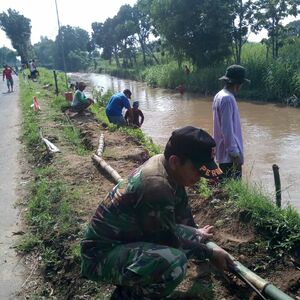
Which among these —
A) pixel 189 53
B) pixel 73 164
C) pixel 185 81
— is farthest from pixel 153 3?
pixel 73 164

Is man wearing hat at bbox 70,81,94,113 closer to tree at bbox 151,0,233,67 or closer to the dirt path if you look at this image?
the dirt path

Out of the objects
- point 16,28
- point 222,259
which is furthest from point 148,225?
point 16,28

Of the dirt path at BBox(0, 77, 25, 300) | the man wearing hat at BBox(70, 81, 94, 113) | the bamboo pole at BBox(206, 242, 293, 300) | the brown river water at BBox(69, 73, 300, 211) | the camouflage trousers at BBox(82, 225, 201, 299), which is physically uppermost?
the man wearing hat at BBox(70, 81, 94, 113)

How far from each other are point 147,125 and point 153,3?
52.8ft

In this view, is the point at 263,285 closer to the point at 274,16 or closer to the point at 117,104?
the point at 117,104

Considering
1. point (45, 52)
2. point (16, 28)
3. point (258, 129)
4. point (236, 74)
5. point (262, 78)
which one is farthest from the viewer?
point (45, 52)

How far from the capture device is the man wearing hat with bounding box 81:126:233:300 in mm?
2176

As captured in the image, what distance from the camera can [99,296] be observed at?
308 centimetres

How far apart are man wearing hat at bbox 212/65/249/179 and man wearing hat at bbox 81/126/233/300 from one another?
1.97 metres

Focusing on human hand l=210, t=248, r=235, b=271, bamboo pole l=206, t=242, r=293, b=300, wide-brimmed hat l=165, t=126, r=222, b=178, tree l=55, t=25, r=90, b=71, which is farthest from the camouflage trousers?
tree l=55, t=25, r=90, b=71

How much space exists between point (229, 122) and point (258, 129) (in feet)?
28.1

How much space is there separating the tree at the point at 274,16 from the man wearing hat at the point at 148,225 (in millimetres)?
20557

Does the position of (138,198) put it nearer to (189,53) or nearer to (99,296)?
(99,296)

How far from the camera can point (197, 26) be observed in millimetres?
25359
